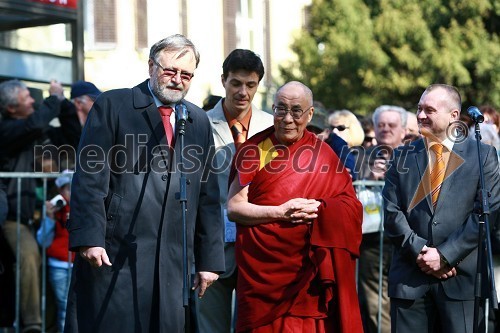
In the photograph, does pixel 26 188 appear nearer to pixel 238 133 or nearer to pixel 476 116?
pixel 238 133

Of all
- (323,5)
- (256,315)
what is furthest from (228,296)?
(323,5)

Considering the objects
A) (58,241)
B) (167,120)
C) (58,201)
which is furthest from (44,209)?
(167,120)

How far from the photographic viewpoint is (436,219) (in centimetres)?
720

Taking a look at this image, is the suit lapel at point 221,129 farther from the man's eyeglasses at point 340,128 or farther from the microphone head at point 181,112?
the man's eyeglasses at point 340,128

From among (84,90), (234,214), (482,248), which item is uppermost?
(84,90)

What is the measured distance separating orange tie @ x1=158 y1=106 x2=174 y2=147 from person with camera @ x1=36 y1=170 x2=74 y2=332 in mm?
2889

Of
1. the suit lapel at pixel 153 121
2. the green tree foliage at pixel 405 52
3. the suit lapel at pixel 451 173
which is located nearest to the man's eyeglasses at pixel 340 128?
the suit lapel at pixel 451 173

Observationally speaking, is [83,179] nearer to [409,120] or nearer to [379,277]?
[379,277]

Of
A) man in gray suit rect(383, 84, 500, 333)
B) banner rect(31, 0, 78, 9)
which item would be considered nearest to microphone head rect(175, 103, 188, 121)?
man in gray suit rect(383, 84, 500, 333)

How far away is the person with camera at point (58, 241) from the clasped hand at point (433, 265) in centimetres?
327

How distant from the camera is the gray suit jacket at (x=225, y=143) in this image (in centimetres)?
764

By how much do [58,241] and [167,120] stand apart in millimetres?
3156

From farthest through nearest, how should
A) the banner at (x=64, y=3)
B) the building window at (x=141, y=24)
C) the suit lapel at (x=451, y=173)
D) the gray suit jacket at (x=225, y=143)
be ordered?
the building window at (x=141, y=24)
the banner at (x=64, y=3)
the gray suit jacket at (x=225, y=143)
the suit lapel at (x=451, y=173)

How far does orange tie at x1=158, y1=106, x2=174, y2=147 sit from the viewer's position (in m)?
6.36
